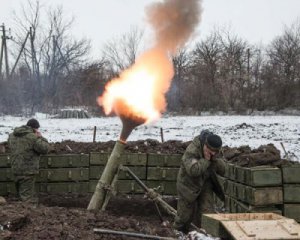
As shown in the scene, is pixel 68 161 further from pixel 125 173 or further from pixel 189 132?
pixel 189 132

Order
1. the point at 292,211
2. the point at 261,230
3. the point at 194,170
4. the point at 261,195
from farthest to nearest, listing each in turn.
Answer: the point at 292,211
the point at 261,195
the point at 194,170
the point at 261,230

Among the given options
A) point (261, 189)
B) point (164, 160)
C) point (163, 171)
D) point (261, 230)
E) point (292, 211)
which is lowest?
point (292, 211)

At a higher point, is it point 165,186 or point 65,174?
point 65,174

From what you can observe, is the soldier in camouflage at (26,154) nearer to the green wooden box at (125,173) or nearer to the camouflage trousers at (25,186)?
the camouflage trousers at (25,186)

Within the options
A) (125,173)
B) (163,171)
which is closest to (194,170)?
(163,171)

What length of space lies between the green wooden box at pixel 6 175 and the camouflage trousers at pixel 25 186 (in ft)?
2.43

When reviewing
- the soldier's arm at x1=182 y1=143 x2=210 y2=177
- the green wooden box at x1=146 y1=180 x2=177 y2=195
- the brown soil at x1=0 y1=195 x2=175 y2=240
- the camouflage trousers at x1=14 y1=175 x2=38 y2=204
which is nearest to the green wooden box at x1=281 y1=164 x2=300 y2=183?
the soldier's arm at x1=182 y1=143 x2=210 y2=177

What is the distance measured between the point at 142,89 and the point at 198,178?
221 centimetres

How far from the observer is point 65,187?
1188 centimetres

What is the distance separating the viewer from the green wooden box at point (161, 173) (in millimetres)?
11633

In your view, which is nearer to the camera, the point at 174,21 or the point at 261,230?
the point at 261,230

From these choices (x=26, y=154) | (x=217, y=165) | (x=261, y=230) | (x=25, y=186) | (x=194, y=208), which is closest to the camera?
(x=261, y=230)

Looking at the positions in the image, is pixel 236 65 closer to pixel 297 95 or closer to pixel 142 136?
pixel 297 95

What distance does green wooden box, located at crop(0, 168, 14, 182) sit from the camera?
11.6 metres
